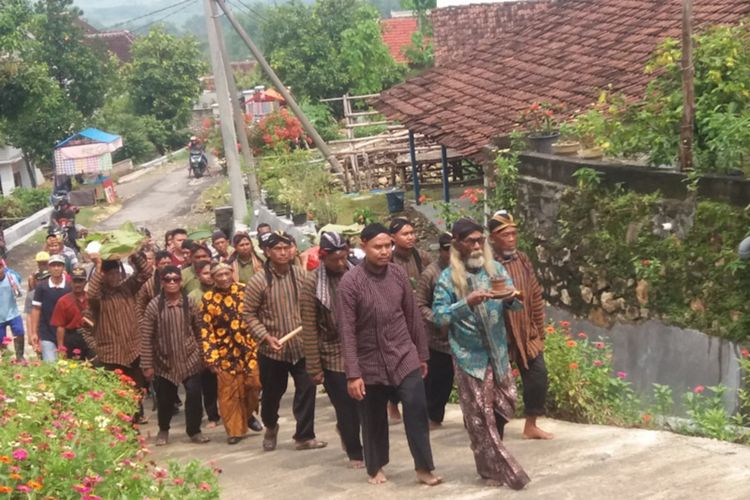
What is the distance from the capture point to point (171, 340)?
336 inches

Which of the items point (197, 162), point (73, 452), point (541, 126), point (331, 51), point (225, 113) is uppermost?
point (331, 51)

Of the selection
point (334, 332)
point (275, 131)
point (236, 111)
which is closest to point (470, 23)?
point (275, 131)

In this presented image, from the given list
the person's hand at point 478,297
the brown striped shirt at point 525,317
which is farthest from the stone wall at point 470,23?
the person's hand at point 478,297

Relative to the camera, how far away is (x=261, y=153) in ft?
86.2

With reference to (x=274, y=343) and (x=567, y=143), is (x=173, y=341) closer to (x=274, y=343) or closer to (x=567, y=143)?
(x=274, y=343)

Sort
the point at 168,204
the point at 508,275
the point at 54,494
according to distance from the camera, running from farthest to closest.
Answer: the point at 168,204
the point at 508,275
the point at 54,494

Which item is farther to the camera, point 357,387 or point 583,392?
point 583,392

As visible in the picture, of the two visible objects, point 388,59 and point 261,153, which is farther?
point 388,59

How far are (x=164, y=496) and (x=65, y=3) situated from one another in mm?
38245

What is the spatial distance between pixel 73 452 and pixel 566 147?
7.04 metres

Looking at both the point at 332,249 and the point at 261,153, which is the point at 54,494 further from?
the point at 261,153

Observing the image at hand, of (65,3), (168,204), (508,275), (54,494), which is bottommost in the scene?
(168,204)

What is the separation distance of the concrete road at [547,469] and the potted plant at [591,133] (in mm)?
3715

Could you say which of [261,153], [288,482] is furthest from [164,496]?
[261,153]
